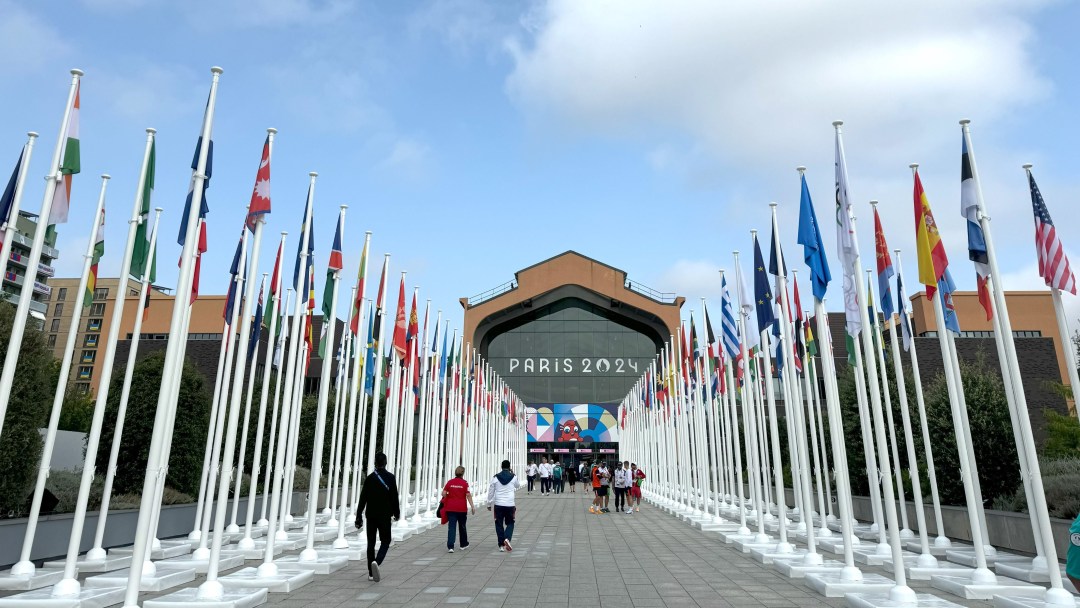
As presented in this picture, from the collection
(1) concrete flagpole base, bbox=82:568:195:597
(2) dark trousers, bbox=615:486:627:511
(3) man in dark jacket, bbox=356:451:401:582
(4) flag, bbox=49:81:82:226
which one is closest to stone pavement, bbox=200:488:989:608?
(1) concrete flagpole base, bbox=82:568:195:597

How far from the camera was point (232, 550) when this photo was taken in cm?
1499

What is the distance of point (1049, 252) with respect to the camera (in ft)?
34.2

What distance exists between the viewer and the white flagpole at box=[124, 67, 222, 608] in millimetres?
7762

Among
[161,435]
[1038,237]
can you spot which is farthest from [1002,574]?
[161,435]

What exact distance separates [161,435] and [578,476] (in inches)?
2271

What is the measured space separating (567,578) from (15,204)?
31.5 feet

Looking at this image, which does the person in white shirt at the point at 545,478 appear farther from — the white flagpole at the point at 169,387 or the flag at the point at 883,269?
the white flagpole at the point at 169,387

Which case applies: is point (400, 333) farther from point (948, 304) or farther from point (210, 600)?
point (948, 304)

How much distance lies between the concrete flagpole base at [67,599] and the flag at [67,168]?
492 centimetres

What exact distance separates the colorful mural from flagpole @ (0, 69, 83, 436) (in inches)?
2139

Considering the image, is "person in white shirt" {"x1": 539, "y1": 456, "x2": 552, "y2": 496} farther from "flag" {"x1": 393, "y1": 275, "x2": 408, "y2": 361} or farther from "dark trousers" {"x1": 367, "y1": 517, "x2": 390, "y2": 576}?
"dark trousers" {"x1": 367, "y1": 517, "x2": 390, "y2": 576}

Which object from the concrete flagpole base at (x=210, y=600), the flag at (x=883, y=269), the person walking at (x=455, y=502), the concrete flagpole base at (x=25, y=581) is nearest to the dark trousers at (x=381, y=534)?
the concrete flagpole base at (x=210, y=600)

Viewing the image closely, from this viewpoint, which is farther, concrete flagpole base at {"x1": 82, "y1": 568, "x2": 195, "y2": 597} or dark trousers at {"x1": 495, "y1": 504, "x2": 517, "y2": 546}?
dark trousers at {"x1": 495, "y1": 504, "x2": 517, "y2": 546}

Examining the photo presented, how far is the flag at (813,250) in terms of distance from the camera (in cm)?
1182
